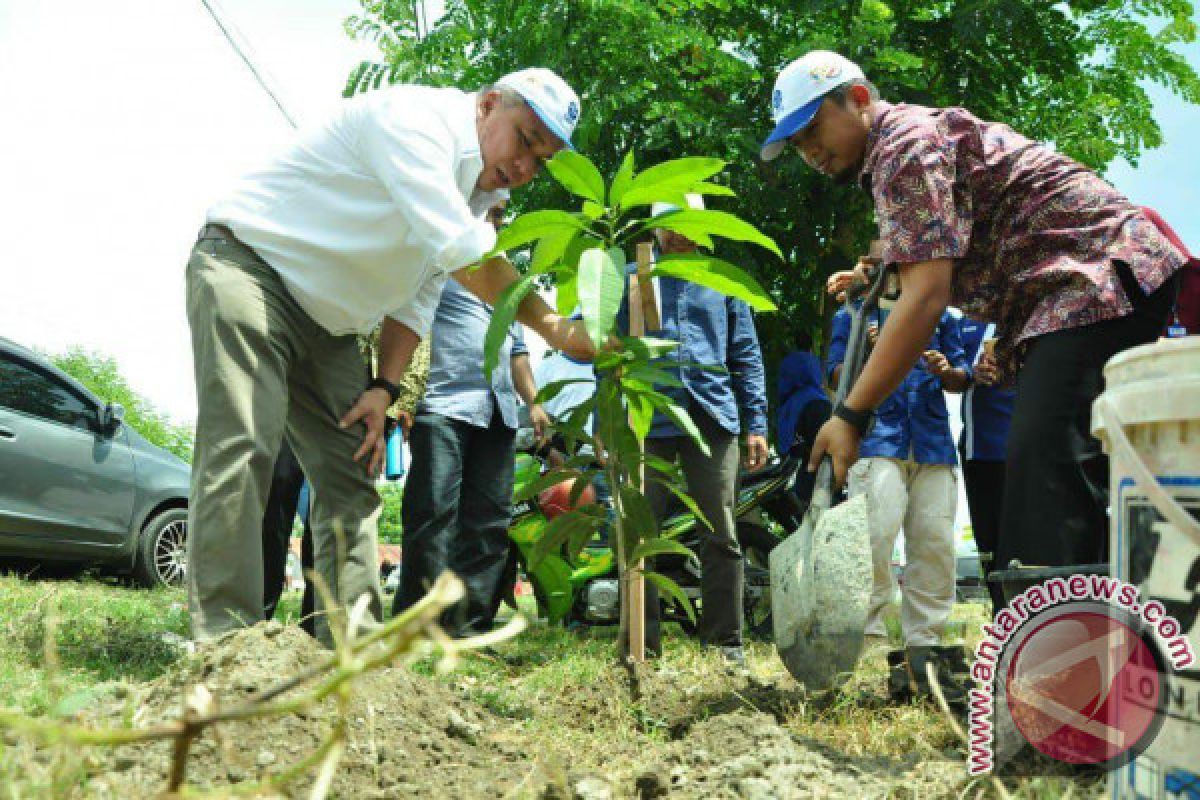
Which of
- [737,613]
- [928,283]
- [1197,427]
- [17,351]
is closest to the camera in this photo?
[1197,427]

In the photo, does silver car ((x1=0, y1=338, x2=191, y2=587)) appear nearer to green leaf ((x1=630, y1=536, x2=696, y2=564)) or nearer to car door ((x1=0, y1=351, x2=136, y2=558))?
car door ((x1=0, y1=351, x2=136, y2=558))

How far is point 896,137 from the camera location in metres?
2.38

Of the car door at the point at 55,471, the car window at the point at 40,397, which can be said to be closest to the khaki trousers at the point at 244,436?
the car door at the point at 55,471

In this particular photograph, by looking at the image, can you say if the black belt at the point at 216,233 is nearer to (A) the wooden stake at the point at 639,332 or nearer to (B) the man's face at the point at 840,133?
(A) the wooden stake at the point at 639,332

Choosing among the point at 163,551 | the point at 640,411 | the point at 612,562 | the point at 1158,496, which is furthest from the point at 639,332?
the point at 163,551

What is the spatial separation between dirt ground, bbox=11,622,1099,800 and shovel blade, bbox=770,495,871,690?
20cm

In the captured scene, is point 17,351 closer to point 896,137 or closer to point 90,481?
→ point 90,481

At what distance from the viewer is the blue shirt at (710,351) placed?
4.12 m

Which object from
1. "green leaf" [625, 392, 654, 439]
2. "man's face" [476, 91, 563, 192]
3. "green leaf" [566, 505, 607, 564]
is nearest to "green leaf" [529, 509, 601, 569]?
"green leaf" [566, 505, 607, 564]

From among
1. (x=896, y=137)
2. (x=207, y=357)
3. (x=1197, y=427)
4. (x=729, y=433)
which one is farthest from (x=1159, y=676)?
(x=729, y=433)

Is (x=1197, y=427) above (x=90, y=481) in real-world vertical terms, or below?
above

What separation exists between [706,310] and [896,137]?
1976 millimetres

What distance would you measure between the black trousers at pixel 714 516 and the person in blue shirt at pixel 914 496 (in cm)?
54

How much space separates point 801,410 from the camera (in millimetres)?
6008
